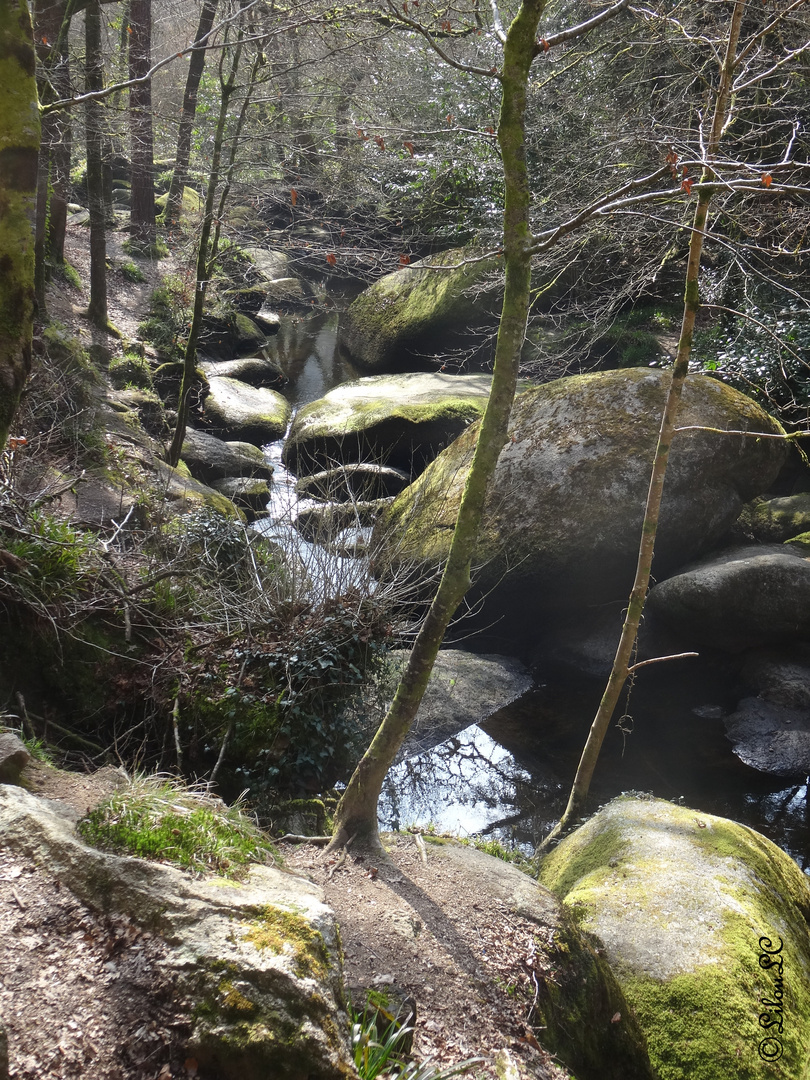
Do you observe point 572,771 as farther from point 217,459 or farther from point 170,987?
point 217,459

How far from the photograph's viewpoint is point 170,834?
2820 mm

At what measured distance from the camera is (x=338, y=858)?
400cm

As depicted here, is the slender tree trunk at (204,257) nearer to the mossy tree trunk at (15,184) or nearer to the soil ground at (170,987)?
the soil ground at (170,987)

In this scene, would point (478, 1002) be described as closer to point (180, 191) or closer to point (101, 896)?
point (101, 896)

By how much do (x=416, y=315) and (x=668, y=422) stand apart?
10603 millimetres

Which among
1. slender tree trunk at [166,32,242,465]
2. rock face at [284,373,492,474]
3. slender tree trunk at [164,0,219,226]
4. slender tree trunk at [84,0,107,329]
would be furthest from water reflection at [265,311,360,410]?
slender tree trunk at [166,32,242,465]

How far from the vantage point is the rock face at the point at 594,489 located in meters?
7.89

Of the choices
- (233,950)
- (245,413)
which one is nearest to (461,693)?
(233,950)

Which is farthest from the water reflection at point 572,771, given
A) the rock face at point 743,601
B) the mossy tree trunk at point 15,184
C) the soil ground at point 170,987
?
the mossy tree trunk at point 15,184

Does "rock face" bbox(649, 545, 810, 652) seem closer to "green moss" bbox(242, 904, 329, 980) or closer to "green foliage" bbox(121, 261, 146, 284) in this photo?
"green moss" bbox(242, 904, 329, 980)

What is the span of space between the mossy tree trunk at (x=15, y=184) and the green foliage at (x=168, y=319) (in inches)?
463

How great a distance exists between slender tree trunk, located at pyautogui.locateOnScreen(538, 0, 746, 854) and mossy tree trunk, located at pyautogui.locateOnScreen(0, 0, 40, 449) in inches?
123

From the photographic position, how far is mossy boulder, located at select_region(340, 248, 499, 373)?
13992mm

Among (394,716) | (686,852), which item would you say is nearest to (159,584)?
(394,716)
